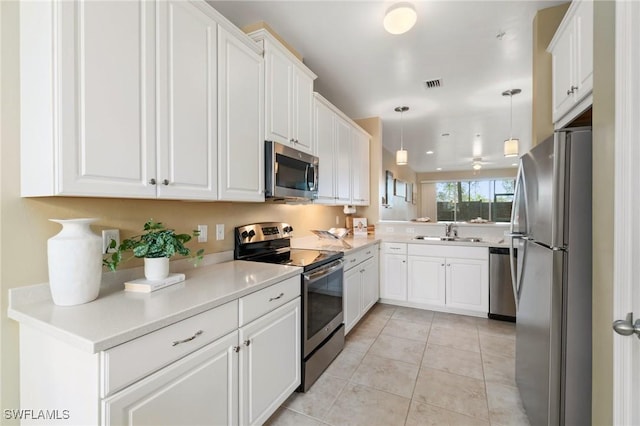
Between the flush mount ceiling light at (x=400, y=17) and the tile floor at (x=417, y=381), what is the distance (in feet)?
8.41

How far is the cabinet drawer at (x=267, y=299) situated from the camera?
1394 millimetres

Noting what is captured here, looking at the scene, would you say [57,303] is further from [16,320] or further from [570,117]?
[570,117]

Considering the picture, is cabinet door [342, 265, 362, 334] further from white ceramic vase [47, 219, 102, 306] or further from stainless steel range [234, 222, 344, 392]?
white ceramic vase [47, 219, 102, 306]

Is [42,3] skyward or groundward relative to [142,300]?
skyward

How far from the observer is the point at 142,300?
1.19 metres

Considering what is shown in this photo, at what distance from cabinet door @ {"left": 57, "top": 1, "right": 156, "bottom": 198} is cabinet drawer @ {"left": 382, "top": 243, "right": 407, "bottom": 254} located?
2.97m

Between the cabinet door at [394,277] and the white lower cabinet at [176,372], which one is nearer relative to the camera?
the white lower cabinet at [176,372]

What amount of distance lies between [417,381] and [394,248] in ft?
5.89

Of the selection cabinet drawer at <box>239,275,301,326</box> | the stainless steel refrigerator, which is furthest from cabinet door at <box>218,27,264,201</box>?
the stainless steel refrigerator

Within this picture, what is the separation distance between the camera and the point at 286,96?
2.22 m

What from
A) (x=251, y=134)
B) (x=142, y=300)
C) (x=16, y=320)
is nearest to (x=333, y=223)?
Result: (x=251, y=134)

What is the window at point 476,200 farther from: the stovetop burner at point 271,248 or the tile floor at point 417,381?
the stovetop burner at point 271,248

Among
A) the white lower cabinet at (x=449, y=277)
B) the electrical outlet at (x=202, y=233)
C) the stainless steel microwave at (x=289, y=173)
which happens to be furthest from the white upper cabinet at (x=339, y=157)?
the electrical outlet at (x=202, y=233)

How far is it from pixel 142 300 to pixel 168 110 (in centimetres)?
90
